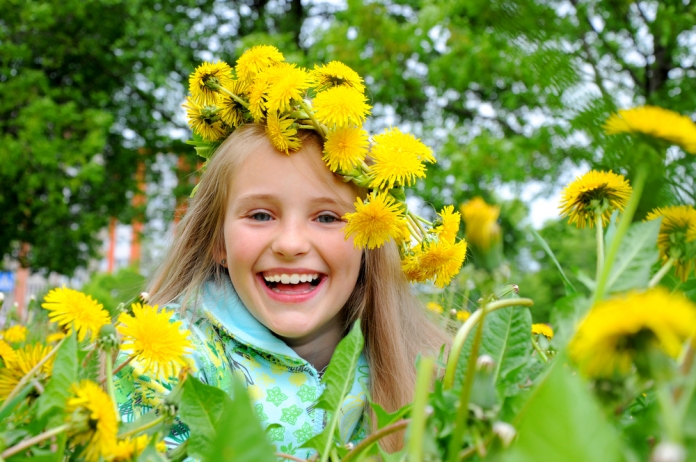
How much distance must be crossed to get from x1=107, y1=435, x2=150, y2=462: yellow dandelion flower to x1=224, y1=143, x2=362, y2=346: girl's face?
87 cm

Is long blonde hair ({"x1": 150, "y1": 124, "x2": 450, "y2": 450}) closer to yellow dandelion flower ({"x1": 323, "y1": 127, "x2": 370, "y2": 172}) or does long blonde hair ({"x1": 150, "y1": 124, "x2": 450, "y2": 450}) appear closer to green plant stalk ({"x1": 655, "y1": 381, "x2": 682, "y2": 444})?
yellow dandelion flower ({"x1": 323, "y1": 127, "x2": 370, "y2": 172})

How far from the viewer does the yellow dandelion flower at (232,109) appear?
1425mm

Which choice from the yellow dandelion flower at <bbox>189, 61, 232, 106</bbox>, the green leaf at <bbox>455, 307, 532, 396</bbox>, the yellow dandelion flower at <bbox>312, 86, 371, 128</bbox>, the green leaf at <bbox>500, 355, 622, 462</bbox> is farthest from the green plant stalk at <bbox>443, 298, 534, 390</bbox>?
the yellow dandelion flower at <bbox>189, 61, 232, 106</bbox>

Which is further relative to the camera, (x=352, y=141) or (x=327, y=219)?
(x=327, y=219)

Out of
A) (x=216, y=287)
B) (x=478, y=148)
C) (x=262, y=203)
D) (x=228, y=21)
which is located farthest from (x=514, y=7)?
(x=228, y=21)

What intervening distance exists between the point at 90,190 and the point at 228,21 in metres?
3.76

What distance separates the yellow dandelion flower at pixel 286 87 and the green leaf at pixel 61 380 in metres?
0.83

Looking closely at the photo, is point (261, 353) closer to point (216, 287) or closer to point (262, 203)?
point (216, 287)

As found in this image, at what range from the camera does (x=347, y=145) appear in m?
1.27

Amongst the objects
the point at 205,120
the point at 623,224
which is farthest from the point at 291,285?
the point at 623,224

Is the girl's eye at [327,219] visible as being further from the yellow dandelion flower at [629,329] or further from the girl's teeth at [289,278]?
the yellow dandelion flower at [629,329]

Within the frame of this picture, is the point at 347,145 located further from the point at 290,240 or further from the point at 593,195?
the point at 593,195

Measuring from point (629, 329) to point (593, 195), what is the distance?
1.10 ft

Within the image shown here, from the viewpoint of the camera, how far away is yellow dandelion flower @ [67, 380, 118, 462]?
418 millimetres
